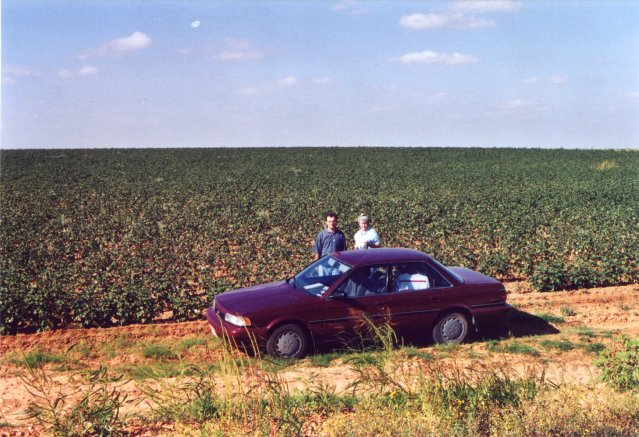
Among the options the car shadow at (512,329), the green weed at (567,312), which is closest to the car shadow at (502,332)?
the car shadow at (512,329)

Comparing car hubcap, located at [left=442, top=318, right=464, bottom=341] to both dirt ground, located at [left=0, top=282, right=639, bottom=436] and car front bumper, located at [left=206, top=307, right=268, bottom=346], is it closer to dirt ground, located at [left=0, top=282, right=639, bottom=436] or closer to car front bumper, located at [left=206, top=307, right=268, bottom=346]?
dirt ground, located at [left=0, top=282, right=639, bottom=436]

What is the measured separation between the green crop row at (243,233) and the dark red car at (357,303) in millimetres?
2482

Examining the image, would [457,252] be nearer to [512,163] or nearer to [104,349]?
[104,349]

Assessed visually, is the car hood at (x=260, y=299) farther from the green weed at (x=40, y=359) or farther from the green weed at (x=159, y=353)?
the green weed at (x=40, y=359)

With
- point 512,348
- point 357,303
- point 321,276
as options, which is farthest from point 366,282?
point 512,348

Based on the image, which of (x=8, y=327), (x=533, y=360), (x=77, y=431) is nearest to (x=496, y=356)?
(x=533, y=360)

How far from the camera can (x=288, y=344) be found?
752cm

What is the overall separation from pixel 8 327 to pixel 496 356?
25.3 feet

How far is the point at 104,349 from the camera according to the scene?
8.20m

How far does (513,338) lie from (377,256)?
2579 millimetres

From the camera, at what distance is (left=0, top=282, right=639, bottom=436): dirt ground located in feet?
22.1

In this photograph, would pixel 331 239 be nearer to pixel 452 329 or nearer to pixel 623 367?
pixel 452 329

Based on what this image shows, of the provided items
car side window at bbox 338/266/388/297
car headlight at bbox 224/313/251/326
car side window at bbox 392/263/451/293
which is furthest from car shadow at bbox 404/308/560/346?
car headlight at bbox 224/313/251/326

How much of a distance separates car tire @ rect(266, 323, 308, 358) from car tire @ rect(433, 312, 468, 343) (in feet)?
6.75
